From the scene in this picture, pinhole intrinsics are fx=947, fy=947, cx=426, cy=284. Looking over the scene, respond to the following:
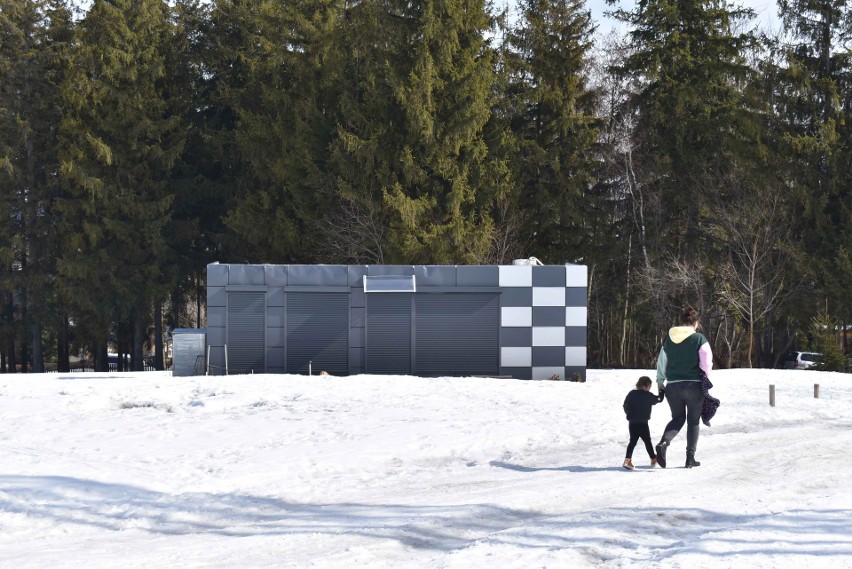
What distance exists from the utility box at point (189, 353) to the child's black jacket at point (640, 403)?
14596mm

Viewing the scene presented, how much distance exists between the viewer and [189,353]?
75.6 feet

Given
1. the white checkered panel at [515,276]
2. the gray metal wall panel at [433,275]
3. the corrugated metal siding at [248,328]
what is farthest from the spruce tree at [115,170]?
the white checkered panel at [515,276]

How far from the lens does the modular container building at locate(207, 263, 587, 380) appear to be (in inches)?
908

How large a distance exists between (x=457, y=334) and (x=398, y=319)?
4.93ft

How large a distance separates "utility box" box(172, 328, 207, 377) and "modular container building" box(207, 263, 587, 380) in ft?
1.05

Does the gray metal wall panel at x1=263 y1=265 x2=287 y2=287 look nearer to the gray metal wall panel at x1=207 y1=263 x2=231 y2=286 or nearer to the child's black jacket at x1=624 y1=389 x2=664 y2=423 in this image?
the gray metal wall panel at x1=207 y1=263 x2=231 y2=286

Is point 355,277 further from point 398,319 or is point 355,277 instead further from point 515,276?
point 515,276

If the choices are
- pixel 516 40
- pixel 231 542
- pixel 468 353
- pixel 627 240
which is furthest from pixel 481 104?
pixel 231 542

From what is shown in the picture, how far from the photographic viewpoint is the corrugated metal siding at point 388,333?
23156 mm

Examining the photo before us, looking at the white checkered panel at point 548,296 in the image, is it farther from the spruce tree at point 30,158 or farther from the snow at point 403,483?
the spruce tree at point 30,158

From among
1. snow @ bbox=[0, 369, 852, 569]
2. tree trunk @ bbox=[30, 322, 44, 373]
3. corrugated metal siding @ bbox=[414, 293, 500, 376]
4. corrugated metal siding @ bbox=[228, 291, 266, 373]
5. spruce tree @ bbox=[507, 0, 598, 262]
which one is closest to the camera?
snow @ bbox=[0, 369, 852, 569]

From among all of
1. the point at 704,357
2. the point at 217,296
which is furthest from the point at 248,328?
the point at 704,357

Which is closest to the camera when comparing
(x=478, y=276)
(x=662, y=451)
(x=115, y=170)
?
(x=662, y=451)

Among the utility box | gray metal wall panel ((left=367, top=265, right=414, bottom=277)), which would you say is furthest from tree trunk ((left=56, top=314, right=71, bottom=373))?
gray metal wall panel ((left=367, top=265, right=414, bottom=277))
